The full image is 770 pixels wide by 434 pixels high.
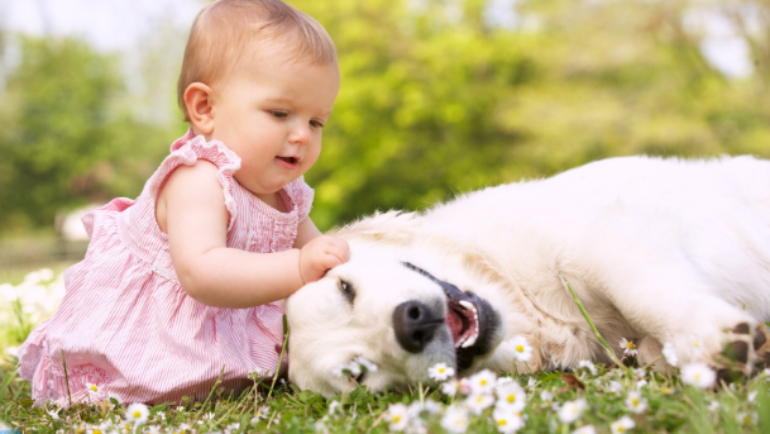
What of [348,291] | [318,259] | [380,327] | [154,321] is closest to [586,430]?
[380,327]

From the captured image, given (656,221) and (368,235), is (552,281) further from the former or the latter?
(368,235)

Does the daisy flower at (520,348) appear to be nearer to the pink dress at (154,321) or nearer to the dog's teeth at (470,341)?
the dog's teeth at (470,341)

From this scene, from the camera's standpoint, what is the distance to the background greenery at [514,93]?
50.6 feet

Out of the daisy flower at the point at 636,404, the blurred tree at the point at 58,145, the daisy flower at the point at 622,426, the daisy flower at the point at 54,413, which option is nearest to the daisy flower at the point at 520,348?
the daisy flower at the point at 636,404

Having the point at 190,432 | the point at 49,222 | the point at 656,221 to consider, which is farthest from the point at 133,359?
the point at 49,222

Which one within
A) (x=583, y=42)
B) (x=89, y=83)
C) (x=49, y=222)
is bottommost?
(x=49, y=222)

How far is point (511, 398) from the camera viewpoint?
1802mm

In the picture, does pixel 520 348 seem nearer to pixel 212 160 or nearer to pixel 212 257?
pixel 212 257

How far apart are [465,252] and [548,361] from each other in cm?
53

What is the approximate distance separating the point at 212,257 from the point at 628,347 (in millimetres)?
1491

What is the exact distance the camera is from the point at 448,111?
687 inches

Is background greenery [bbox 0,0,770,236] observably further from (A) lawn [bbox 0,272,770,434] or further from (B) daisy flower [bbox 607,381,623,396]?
(B) daisy flower [bbox 607,381,623,396]

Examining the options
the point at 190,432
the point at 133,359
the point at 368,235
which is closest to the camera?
the point at 190,432

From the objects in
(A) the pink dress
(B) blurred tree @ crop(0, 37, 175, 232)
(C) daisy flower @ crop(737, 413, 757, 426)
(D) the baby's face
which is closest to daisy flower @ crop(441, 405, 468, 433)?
(C) daisy flower @ crop(737, 413, 757, 426)
